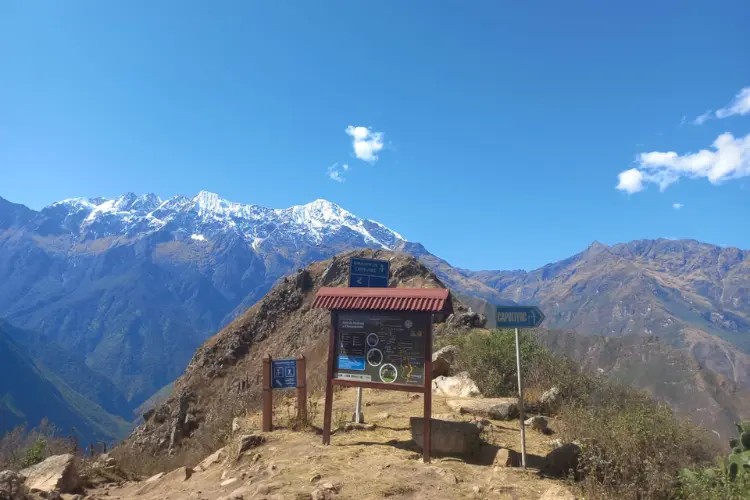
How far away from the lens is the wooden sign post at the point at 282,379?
12.2m

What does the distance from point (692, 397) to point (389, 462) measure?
162m

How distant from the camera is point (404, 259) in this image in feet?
222

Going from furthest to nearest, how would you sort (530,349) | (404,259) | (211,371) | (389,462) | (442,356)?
(404,259) → (211,371) → (442,356) → (530,349) → (389,462)

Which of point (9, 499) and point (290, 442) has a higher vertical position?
point (290, 442)

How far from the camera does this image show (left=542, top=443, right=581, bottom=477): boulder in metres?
9.52

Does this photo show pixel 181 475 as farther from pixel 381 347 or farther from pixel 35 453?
pixel 35 453

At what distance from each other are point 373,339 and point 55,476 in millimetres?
7111

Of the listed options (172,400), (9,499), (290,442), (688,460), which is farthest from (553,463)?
(172,400)

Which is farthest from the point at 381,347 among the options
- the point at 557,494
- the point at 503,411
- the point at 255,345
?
the point at 255,345

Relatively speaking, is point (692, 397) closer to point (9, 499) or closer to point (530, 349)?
point (530, 349)

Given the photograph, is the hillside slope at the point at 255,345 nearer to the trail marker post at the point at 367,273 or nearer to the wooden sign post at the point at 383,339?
the trail marker post at the point at 367,273

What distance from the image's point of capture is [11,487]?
917cm

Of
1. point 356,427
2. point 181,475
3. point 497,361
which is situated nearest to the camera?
point 181,475

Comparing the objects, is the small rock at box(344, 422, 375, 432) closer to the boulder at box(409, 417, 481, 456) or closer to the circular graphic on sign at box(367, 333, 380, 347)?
the boulder at box(409, 417, 481, 456)
